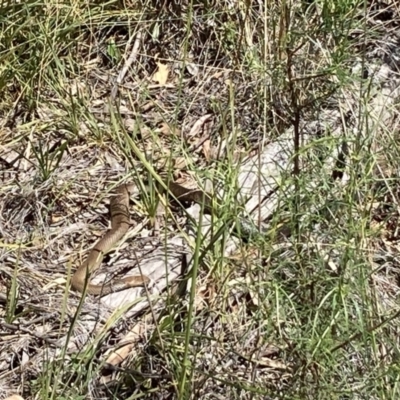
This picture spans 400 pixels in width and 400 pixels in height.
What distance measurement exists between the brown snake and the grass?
0.08 m

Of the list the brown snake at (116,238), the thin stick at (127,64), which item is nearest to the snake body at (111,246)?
the brown snake at (116,238)

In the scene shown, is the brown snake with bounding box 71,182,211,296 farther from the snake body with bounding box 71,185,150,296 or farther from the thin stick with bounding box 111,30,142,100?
the thin stick with bounding box 111,30,142,100

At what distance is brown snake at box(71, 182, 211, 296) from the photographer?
3.67 m

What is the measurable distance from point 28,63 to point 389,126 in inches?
75.0

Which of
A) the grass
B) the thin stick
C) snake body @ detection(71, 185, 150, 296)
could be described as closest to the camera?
the grass

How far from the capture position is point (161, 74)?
16.1 ft

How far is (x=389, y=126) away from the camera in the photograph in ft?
12.0

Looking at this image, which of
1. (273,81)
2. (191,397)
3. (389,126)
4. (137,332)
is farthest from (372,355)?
(273,81)

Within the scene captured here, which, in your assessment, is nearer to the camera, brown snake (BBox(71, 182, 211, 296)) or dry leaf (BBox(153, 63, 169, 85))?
brown snake (BBox(71, 182, 211, 296))

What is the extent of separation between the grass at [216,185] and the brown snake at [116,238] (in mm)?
79

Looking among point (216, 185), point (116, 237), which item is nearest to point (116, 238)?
point (116, 237)

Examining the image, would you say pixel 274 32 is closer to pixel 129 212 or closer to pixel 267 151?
pixel 267 151

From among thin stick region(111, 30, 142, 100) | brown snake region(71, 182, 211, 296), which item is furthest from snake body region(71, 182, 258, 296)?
thin stick region(111, 30, 142, 100)

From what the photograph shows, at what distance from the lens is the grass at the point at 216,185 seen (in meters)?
2.74
